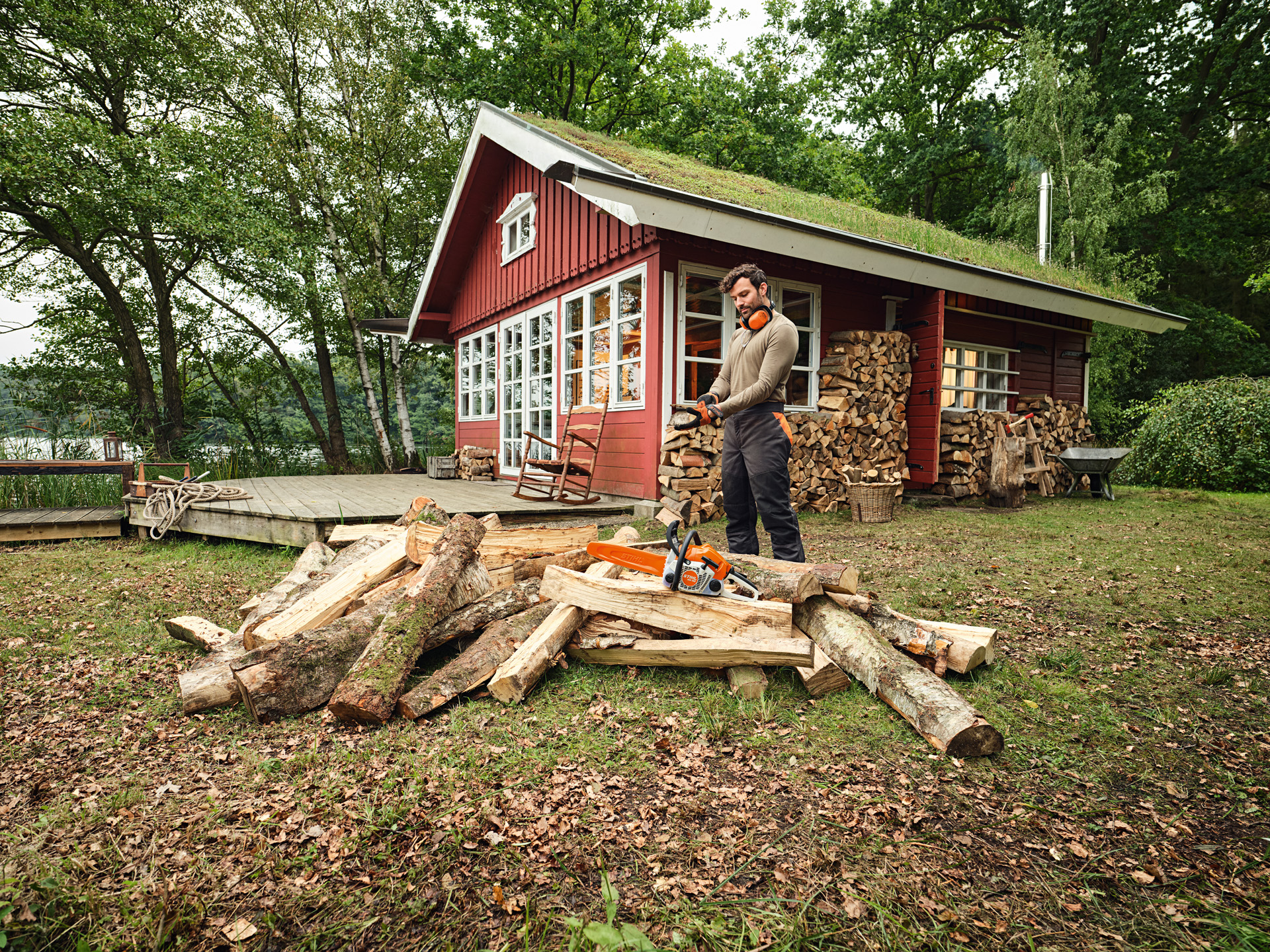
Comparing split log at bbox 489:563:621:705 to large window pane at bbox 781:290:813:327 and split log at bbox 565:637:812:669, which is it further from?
large window pane at bbox 781:290:813:327

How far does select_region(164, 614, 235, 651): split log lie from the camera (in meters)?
3.08

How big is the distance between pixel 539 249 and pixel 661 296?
3.53 metres

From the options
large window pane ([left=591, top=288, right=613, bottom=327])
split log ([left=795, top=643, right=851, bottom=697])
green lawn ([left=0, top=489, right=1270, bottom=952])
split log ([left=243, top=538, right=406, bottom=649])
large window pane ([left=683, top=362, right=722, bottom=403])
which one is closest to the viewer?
green lawn ([left=0, top=489, right=1270, bottom=952])

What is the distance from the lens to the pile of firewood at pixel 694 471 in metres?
6.77

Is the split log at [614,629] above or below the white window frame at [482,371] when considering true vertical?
below

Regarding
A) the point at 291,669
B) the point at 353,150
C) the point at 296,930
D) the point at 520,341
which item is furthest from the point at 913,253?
the point at 353,150

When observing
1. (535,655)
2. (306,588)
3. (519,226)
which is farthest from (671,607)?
(519,226)

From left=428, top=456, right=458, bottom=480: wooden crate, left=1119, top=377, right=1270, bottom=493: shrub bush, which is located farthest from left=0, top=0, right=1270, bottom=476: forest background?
left=428, top=456, right=458, bottom=480: wooden crate

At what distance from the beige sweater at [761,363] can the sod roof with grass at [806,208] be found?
3.62 m

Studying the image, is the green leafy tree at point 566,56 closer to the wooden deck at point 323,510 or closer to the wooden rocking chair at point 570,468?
the wooden rocking chair at point 570,468

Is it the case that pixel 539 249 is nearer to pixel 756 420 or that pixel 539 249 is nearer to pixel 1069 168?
pixel 756 420

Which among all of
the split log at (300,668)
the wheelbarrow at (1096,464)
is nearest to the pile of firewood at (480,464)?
the split log at (300,668)

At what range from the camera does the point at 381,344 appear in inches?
653

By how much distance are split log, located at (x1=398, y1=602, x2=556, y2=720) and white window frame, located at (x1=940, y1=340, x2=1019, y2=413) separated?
27.3 feet
